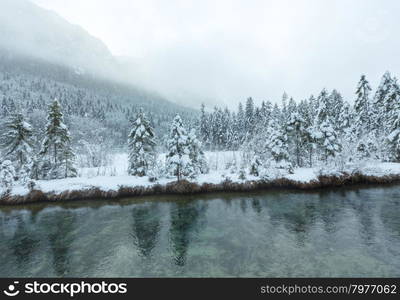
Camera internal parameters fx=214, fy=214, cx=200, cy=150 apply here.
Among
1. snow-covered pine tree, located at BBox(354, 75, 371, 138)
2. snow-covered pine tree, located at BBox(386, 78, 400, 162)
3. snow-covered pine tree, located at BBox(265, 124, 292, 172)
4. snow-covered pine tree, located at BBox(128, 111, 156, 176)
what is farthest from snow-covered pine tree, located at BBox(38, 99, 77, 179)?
snow-covered pine tree, located at BBox(354, 75, 371, 138)

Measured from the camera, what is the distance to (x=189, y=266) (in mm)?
13141

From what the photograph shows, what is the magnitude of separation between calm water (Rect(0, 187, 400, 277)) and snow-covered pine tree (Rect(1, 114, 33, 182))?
9.65 metres

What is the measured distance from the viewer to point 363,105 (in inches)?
1895

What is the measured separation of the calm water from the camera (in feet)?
42.2

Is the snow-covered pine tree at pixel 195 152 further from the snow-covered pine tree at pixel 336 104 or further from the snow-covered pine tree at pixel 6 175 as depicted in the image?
the snow-covered pine tree at pixel 336 104

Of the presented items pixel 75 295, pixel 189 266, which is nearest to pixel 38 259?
pixel 75 295

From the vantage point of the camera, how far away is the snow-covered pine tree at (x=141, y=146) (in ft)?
113

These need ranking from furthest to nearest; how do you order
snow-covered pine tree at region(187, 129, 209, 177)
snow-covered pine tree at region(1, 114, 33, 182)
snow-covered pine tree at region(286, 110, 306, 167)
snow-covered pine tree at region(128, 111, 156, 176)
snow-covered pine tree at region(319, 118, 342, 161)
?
snow-covered pine tree at region(286, 110, 306, 167) < snow-covered pine tree at region(319, 118, 342, 161) < snow-covered pine tree at region(187, 129, 209, 177) < snow-covered pine tree at region(128, 111, 156, 176) < snow-covered pine tree at region(1, 114, 33, 182)


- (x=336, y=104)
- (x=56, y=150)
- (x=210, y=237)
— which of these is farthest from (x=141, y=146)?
(x=336, y=104)

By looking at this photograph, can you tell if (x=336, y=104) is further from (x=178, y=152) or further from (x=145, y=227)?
(x=145, y=227)

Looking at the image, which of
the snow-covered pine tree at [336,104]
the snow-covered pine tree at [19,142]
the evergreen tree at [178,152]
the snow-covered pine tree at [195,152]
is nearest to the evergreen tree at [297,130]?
the snow-covered pine tree at [195,152]

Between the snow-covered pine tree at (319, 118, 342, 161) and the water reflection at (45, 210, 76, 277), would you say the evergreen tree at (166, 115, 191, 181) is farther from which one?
the snow-covered pine tree at (319, 118, 342, 161)

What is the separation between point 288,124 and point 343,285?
35.3 m

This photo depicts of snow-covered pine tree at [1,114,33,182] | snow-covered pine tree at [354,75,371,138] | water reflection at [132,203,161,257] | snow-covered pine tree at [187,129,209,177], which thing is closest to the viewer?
water reflection at [132,203,161,257]
